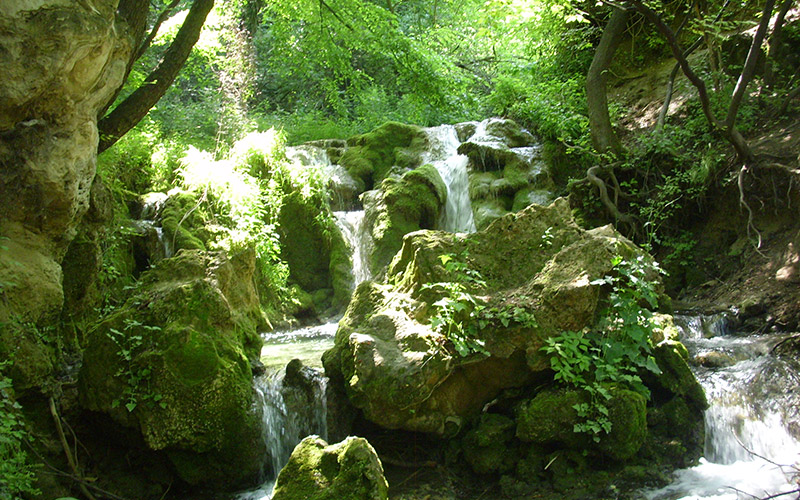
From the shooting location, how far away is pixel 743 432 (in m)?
4.59

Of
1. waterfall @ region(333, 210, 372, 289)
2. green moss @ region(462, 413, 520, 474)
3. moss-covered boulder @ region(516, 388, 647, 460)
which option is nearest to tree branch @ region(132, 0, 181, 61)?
green moss @ region(462, 413, 520, 474)

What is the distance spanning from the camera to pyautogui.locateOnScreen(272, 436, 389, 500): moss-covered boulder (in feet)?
10.8

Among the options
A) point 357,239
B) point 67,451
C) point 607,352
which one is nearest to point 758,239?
point 607,352

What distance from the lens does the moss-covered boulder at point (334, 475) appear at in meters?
→ 3.28

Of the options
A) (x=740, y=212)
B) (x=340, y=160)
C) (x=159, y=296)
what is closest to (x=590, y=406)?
(x=159, y=296)

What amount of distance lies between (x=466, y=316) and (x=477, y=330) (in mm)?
143

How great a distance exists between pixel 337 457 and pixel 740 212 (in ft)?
23.3

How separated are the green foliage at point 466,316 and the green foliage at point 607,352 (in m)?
0.36

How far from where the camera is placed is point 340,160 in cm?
1272

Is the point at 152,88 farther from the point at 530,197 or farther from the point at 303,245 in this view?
the point at 530,197

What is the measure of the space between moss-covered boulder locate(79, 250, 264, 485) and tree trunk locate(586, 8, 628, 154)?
23.9ft

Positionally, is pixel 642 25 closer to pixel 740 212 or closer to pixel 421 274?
pixel 740 212

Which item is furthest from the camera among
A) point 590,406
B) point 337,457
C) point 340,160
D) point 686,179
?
point 340,160

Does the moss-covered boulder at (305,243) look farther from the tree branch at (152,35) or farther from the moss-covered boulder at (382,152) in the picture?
the tree branch at (152,35)
